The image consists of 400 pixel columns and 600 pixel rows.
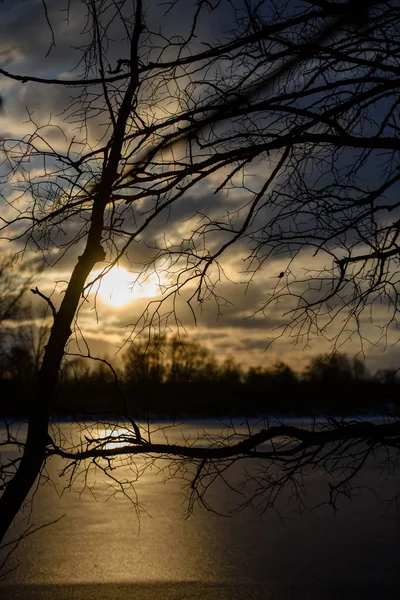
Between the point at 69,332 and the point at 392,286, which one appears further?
the point at 392,286

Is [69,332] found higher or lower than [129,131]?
lower

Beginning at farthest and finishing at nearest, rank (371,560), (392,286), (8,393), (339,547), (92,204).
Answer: (339,547) < (371,560) < (8,393) < (392,286) < (92,204)

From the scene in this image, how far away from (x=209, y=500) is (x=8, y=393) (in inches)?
375

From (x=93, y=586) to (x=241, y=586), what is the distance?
5.33ft

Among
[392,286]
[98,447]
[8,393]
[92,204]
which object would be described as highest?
[92,204]

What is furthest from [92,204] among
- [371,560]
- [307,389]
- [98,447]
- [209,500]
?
[209,500]

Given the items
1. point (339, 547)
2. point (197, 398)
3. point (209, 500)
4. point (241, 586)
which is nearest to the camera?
point (241, 586)

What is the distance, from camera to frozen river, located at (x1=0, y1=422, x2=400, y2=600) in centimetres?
761

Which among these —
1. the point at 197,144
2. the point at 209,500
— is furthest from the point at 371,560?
the point at 197,144

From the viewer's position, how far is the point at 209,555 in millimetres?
9266

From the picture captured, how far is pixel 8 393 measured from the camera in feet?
15.0

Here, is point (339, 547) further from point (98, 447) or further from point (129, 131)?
point (129, 131)

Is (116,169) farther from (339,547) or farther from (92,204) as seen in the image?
(339,547)

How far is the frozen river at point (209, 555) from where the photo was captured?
7.61m
